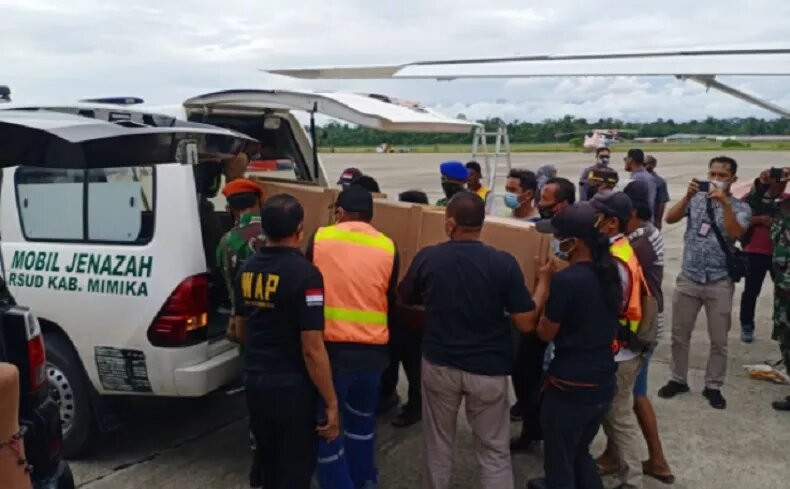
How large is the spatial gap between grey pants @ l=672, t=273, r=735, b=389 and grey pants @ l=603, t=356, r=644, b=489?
1.76 meters

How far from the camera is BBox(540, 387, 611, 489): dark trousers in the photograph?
3512 millimetres

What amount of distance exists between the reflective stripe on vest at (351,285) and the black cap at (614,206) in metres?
1.11

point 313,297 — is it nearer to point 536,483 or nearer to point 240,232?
point 240,232

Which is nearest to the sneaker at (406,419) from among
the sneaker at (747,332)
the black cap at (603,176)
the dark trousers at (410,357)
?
the dark trousers at (410,357)

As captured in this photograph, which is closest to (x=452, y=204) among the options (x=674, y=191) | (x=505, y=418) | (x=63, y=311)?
(x=505, y=418)

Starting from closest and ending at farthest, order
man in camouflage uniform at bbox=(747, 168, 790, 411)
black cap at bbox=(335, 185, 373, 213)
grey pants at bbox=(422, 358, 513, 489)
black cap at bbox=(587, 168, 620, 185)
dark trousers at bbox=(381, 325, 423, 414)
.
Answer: grey pants at bbox=(422, 358, 513, 489) → black cap at bbox=(335, 185, 373, 213) → dark trousers at bbox=(381, 325, 423, 414) → black cap at bbox=(587, 168, 620, 185) → man in camouflage uniform at bbox=(747, 168, 790, 411)

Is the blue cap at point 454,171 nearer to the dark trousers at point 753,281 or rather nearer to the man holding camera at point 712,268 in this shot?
the man holding camera at point 712,268

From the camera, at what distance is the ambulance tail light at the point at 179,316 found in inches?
161

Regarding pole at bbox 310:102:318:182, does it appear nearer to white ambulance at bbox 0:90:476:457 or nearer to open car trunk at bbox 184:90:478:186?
open car trunk at bbox 184:90:478:186

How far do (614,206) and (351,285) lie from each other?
4.48 feet

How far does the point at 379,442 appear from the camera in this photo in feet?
16.2

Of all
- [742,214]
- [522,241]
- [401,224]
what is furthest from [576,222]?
[742,214]

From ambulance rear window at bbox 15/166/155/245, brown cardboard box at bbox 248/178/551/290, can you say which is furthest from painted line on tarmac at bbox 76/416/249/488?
brown cardboard box at bbox 248/178/551/290

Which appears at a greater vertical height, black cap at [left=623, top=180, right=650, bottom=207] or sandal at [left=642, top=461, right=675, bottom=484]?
black cap at [left=623, top=180, right=650, bottom=207]
